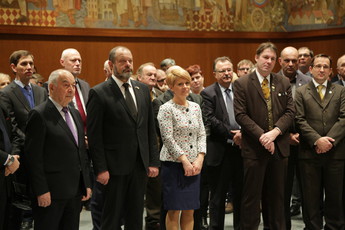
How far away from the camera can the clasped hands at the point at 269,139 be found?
15.7ft

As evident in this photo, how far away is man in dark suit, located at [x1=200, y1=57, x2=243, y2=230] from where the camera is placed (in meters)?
5.39

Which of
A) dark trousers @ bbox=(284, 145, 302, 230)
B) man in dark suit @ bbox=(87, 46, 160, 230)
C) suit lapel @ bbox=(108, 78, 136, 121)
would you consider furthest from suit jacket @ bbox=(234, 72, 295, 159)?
suit lapel @ bbox=(108, 78, 136, 121)

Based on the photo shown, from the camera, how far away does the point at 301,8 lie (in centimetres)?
1085

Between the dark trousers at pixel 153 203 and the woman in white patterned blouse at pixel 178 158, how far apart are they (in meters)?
0.98

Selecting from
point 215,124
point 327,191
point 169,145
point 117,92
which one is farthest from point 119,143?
point 327,191

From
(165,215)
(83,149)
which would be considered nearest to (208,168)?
(165,215)

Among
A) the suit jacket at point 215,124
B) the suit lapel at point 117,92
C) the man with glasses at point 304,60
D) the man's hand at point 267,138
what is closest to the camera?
the suit lapel at point 117,92

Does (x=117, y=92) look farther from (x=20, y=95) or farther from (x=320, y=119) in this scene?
(x=320, y=119)

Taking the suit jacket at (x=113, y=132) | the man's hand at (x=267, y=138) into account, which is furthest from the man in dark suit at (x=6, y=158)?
the man's hand at (x=267, y=138)

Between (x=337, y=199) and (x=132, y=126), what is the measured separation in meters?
2.52

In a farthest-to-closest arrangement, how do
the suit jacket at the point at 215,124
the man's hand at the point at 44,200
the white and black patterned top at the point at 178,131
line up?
the suit jacket at the point at 215,124, the white and black patterned top at the point at 178,131, the man's hand at the point at 44,200

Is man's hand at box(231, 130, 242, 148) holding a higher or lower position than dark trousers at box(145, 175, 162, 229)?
higher

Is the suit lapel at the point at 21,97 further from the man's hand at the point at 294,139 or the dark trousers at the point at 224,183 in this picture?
the man's hand at the point at 294,139

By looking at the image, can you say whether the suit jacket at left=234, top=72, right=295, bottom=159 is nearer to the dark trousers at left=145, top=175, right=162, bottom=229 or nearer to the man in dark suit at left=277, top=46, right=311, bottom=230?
the man in dark suit at left=277, top=46, right=311, bottom=230
